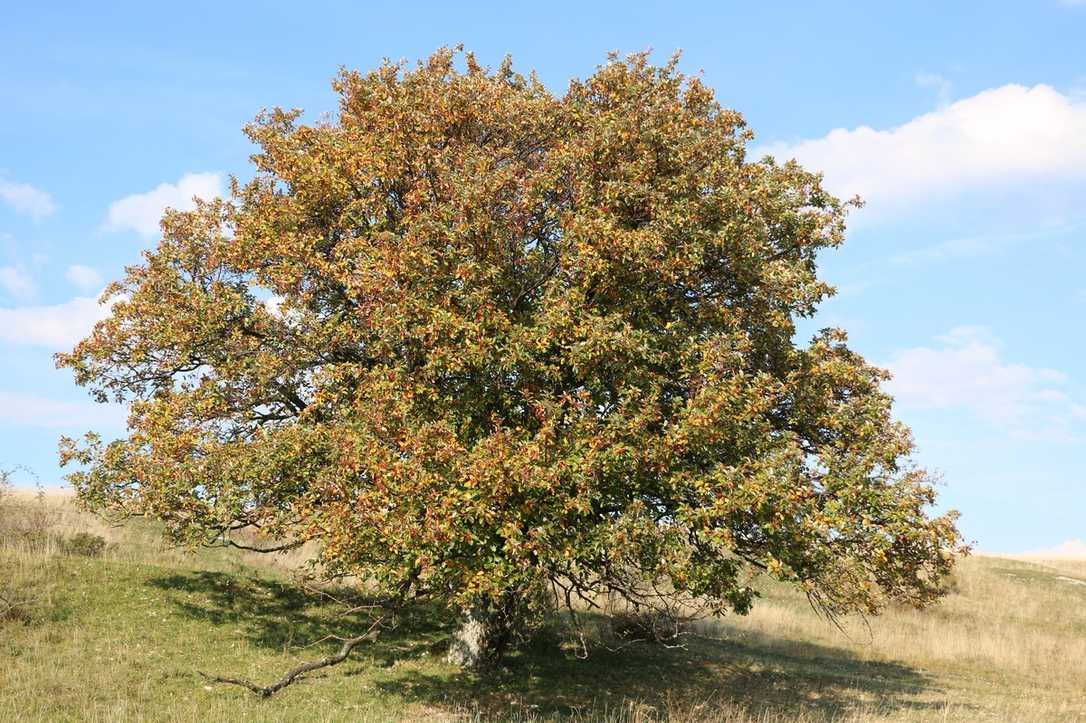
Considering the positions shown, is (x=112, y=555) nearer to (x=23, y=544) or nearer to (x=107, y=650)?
(x=23, y=544)

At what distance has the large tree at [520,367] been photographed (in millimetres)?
15992

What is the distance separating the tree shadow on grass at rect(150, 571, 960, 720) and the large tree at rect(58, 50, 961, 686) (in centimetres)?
238

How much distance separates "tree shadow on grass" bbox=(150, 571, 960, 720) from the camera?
22.8 metres

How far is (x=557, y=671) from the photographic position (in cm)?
2589

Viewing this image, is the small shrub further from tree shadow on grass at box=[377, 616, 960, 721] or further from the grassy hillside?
tree shadow on grass at box=[377, 616, 960, 721]

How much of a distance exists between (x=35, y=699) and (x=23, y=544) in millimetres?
12655

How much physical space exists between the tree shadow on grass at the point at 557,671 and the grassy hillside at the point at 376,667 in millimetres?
86

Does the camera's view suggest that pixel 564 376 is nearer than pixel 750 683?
Yes

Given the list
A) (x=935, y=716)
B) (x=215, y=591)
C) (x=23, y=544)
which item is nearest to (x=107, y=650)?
(x=215, y=591)

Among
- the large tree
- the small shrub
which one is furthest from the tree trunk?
the small shrub

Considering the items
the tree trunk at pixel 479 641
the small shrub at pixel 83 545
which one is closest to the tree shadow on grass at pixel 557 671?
the tree trunk at pixel 479 641

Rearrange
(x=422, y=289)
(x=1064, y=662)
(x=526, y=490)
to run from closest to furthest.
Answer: (x=526, y=490) → (x=422, y=289) → (x=1064, y=662)

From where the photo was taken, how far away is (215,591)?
28766mm

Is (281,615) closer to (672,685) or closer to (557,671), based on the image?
(557,671)
